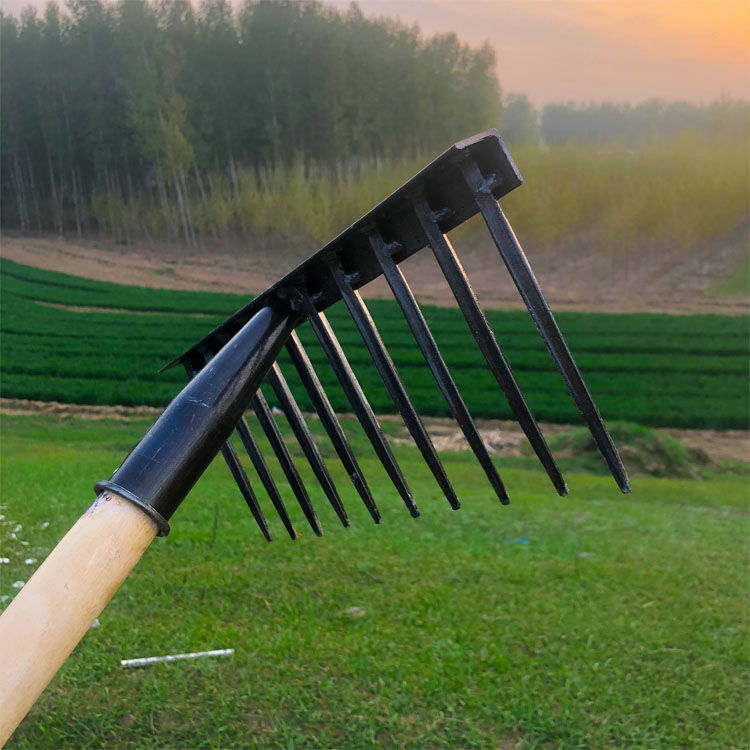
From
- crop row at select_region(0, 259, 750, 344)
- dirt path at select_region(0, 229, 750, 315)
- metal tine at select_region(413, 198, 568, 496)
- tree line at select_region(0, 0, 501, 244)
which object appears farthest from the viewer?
tree line at select_region(0, 0, 501, 244)

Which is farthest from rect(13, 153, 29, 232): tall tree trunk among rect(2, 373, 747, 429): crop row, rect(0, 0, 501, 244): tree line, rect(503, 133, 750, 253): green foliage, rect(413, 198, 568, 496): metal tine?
rect(413, 198, 568, 496): metal tine

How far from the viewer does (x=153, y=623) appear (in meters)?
3.31

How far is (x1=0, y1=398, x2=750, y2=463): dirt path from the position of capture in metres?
9.57

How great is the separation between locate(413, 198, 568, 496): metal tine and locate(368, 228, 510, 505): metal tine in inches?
4.2

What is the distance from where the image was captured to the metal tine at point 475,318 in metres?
1.54

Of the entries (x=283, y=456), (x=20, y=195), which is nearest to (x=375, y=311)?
(x=20, y=195)

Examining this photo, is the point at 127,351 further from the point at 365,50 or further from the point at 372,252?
the point at 365,50

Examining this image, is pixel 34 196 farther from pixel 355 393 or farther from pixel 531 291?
pixel 531 291

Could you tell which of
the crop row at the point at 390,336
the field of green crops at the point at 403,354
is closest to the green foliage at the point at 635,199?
the field of green crops at the point at 403,354

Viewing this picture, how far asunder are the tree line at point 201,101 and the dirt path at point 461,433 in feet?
43.9

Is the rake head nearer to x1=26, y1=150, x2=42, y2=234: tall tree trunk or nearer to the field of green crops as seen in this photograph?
the field of green crops

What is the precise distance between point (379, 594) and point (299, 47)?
25.0 m

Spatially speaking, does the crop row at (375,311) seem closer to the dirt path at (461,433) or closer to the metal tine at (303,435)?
the dirt path at (461,433)

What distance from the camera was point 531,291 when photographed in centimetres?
146
